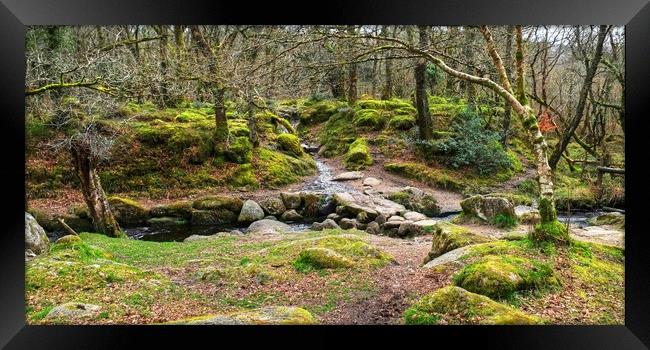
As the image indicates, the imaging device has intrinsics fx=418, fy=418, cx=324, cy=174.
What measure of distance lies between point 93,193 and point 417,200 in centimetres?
555

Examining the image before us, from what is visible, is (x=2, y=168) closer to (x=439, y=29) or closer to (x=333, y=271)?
(x=333, y=271)

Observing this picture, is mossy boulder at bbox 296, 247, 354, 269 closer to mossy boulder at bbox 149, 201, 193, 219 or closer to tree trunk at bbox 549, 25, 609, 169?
mossy boulder at bbox 149, 201, 193, 219

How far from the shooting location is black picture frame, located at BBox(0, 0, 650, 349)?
3.33 m

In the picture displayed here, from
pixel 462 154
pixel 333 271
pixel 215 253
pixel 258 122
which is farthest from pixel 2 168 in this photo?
pixel 462 154

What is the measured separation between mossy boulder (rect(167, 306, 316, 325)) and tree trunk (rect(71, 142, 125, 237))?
372 cm

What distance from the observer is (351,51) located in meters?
5.65

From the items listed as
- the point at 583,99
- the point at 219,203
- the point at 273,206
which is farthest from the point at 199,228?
the point at 583,99

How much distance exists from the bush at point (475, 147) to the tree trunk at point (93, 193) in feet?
21.2

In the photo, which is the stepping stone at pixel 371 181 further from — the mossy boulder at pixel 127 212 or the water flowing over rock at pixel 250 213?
the mossy boulder at pixel 127 212

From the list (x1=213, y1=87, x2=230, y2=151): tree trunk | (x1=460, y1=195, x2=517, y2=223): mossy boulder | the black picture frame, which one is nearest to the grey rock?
(x1=460, y1=195, x2=517, y2=223): mossy boulder

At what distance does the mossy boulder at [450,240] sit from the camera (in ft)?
16.3

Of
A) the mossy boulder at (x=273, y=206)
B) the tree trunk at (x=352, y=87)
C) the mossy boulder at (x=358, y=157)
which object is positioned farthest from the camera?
the tree trunk at (x=352, y=87)

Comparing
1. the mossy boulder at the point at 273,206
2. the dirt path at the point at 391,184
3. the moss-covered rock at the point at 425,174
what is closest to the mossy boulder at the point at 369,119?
the dirt path at the point at 391,184
